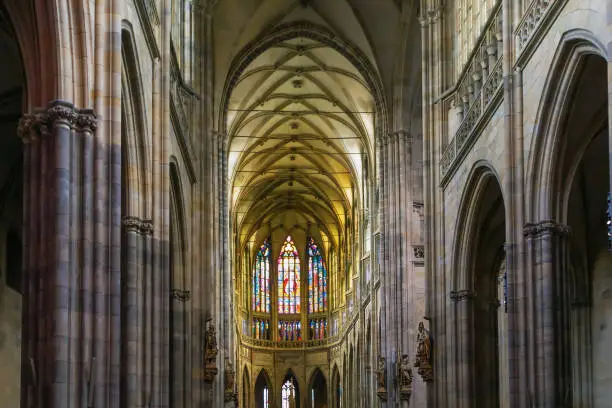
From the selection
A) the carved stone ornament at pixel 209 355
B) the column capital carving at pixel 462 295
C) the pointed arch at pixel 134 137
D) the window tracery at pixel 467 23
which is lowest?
the carved stone ornament at pixel 209 355

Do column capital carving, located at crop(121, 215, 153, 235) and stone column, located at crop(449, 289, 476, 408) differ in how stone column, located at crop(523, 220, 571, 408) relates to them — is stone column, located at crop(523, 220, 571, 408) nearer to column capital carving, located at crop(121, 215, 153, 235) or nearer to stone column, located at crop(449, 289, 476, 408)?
column capital carving, located at crop(121, 215, 153, 235)

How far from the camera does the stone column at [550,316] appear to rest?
21125 millimetres

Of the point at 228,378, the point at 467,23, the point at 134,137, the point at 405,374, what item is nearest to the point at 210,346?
the point at 405,374

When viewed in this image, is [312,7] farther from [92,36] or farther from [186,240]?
[92,36]

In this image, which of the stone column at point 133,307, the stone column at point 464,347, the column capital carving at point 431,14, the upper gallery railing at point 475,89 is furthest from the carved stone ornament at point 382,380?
the stone column at point 133,307

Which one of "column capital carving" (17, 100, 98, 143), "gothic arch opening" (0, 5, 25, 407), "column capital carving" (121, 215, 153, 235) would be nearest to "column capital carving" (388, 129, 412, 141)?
"gothic arch opening" (0, 5, 25, 407)

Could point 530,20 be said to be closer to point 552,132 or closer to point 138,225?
point 552,132

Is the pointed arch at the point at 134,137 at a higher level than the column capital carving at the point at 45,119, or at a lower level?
higher

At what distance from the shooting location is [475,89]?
1136 inches

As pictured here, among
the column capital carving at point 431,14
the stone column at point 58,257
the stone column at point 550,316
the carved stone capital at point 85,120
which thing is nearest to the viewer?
the stone column at point 58,257

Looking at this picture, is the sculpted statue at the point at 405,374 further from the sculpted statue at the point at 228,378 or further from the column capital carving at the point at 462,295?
the column capital carving at the point at 462,295

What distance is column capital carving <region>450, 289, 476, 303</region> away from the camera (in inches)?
1171

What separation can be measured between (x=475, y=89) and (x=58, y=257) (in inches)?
604

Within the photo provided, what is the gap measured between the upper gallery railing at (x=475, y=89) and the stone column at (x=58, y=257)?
1114 centimetres
